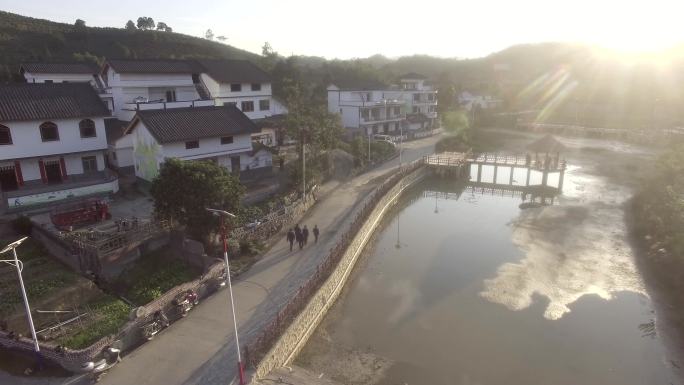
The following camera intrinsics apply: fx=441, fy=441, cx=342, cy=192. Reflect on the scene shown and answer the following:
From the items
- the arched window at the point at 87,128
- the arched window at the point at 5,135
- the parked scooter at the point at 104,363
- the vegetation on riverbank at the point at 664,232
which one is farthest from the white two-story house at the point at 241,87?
→ the vegetation on riverbank at the point at 664,232

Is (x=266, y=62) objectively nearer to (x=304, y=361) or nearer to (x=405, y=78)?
(x=405, y=78)

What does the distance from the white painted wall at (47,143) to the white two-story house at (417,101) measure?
48652mm

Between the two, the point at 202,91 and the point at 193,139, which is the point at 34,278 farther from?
the point at 202,91

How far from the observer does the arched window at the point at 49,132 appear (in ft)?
110

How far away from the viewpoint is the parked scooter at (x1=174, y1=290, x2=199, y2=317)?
65.0ft

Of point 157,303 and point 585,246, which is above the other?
point 157,303

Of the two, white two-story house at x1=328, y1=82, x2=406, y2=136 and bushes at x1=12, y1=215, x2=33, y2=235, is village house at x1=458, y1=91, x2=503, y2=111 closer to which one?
white two-story house at x1=328, y1=82, x2=406, y2=136

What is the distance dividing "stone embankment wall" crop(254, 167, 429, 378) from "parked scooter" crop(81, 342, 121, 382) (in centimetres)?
550

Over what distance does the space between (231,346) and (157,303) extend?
3900 millimetres

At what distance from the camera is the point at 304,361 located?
65.1 feet

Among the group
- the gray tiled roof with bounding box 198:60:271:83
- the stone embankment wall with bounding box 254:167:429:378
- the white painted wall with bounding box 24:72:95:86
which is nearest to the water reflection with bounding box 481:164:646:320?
the stone embankment wall with bounding box 254:167:429:378

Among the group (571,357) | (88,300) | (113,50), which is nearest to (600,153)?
(571,357)

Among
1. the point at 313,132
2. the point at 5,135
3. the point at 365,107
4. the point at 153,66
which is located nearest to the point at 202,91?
the point at 153,66

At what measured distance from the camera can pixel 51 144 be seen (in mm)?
33875
